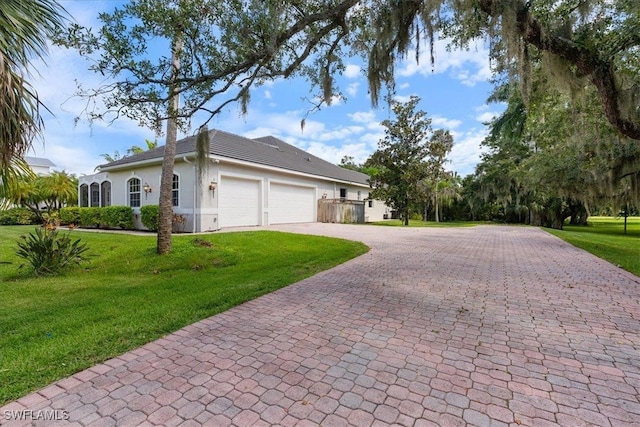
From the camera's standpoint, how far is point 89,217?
1436 centimetres

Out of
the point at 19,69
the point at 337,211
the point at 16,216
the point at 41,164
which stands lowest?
the point at 16,216

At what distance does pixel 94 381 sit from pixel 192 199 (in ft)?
33.6

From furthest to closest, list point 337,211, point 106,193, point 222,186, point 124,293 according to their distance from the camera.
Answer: point 337,211 < point 106,193 < point 222,186 < point 124,293

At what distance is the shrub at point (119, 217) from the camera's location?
13258 mm

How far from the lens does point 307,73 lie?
6137 millimetres

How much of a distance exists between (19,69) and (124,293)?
309cm

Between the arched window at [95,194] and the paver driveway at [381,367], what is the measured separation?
16.0 m

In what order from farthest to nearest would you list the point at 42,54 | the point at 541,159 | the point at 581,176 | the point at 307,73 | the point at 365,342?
the point at 541,159, the point at 581,176, the point at 307,73, the point at 42,54, the point at 365,342

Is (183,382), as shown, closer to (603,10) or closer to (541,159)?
(603,10)

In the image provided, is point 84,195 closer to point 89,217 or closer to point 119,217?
point 89,217

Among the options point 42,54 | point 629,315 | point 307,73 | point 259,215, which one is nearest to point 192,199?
point 259,215

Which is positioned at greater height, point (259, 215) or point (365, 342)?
point (259, 215)

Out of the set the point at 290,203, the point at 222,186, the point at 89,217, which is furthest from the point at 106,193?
the point at 290,203

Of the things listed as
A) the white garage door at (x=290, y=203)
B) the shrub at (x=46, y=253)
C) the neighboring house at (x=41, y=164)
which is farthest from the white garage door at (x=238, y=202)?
the neighboring house at (x=41, y=164)
